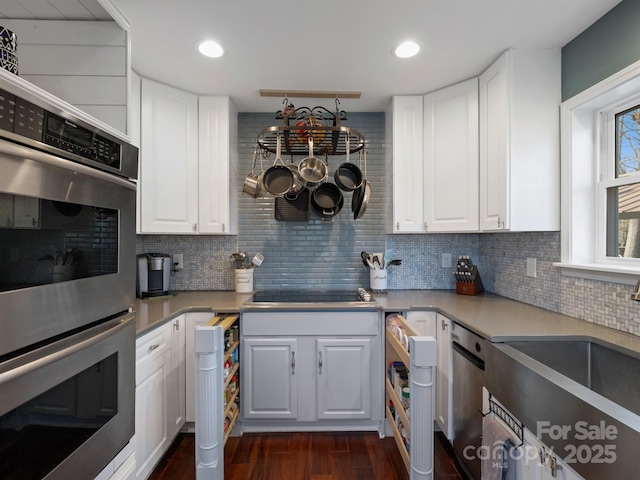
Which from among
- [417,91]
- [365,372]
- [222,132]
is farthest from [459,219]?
[222,132]

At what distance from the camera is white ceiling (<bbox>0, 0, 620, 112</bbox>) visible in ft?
4.49

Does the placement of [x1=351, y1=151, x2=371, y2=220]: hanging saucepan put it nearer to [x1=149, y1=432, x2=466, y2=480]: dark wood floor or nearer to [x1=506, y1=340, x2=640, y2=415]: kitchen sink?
[x1=506, y1=340, x2=640, y2=415]: kitchen sink

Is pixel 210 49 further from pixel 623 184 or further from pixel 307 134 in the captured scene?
Answer: pixel 623 184

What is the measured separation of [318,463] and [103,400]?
1.29m

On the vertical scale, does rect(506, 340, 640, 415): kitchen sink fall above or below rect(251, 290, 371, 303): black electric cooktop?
below

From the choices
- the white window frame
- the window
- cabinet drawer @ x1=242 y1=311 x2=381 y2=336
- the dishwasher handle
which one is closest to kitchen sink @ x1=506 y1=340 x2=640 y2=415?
the dishwasher handle

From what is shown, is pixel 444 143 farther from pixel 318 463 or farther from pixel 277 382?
pixel 318 463

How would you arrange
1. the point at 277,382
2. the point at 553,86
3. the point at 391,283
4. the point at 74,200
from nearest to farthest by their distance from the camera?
the point at 74,200 < the point at 553,86 < the point at 277,382 < the point at 391,283

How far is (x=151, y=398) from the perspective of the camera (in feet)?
4.94

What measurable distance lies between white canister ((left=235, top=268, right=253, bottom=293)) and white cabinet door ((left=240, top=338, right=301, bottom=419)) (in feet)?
1.75

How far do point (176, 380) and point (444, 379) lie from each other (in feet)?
5.30

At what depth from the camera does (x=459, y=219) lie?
81.1 inches

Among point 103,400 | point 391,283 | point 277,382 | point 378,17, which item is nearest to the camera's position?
point 103,400

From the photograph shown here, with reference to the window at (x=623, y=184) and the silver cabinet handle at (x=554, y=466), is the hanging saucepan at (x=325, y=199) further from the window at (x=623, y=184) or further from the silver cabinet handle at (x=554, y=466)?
the silver cabinet handle at (x=554, y=466)
